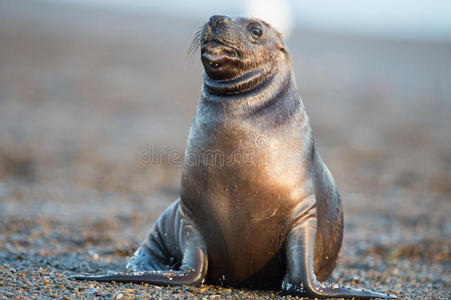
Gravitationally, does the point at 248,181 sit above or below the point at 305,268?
above

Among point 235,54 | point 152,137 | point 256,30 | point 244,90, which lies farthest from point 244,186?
point 152,137

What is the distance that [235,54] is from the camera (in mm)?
3871

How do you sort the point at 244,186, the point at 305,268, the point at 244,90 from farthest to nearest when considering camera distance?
the point at 244,90
the point at 244,186
the point at 305,268

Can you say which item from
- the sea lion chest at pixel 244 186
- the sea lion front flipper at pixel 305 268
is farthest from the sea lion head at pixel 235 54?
the sea lion front flipper at pixel 305 268

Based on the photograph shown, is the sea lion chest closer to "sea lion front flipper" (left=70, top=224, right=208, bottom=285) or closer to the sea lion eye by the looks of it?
"sea lion front flipper" (left=70, top=224, right=208, bottom=285)

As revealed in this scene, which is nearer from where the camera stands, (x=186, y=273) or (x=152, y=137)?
(x=186, y=273)

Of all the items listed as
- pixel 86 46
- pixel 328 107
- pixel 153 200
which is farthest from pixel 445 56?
pixel 153 200

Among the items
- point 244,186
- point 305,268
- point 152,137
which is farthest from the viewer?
point 152,137

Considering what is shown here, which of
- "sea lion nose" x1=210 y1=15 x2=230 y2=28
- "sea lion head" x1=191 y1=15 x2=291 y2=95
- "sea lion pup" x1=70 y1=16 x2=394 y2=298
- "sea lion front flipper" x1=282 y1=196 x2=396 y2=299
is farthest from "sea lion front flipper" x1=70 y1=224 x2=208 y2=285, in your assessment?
"sea lion nose" x1=210 y1=15 x2=230 y2=28

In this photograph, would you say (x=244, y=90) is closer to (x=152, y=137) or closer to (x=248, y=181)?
(x=248, y=181)

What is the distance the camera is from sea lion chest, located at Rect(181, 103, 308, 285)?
382cm

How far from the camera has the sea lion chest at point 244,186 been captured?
382 centimetres

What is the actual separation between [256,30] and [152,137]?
9375mm

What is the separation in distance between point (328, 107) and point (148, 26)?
656 inches
